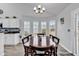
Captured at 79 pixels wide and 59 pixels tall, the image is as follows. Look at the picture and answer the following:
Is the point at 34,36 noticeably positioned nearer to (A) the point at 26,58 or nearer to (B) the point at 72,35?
(B) the point at 72,35

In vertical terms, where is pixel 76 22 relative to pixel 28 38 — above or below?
above

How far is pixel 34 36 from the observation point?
3627 mm

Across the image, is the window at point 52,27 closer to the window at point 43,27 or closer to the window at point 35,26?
the window at point 43,27

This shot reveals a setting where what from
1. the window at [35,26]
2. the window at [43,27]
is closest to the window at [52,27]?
the window at [43,27]

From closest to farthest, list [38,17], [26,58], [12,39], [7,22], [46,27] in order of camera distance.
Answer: [26,58] → [46,27] → [38,17] → [12,39] → [7,22]

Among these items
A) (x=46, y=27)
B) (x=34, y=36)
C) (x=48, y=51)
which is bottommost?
(x=48, y=51)

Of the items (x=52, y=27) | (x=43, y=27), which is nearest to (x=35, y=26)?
(x=43, y=27)

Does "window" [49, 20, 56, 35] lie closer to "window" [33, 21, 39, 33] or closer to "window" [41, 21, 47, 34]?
"window" [41, 21, 47, 34]

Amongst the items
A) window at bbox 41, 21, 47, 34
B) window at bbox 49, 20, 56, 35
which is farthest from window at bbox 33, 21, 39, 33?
window at bbox 49, 20, 56, 35

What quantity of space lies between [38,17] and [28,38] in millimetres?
645

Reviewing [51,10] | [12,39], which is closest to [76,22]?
[51,10]

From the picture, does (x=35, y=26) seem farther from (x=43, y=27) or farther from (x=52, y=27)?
(x=52, y=27)

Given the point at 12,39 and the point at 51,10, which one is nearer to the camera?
the point at 51,10

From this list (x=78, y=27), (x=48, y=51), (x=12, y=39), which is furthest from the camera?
(x=12, y=39)
